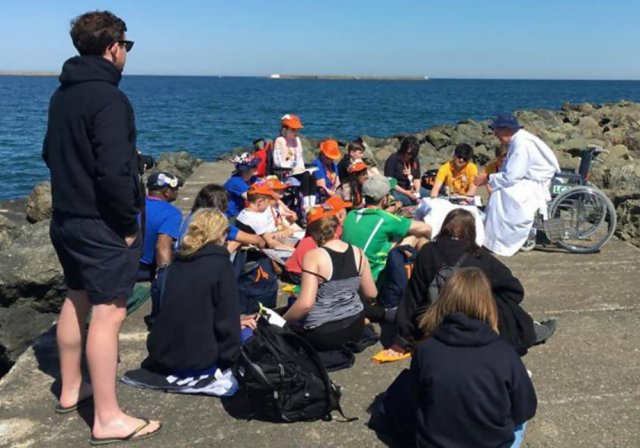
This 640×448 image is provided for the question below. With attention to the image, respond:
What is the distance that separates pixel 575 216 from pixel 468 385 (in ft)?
16.6

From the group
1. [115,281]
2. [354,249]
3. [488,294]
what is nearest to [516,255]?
[354,249]

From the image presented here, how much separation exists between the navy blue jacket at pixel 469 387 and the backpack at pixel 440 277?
1.04 m

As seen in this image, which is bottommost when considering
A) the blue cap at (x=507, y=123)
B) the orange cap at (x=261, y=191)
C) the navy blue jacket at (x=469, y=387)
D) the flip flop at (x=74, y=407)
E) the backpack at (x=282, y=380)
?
the flip flop at (x=74, y=407)

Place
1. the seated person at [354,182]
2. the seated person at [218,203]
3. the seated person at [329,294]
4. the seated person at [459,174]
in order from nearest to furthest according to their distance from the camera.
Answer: the seated person at [329,294] < the seated person at [218,203] < the seated person at [354,182] < the seated person at [459,174]

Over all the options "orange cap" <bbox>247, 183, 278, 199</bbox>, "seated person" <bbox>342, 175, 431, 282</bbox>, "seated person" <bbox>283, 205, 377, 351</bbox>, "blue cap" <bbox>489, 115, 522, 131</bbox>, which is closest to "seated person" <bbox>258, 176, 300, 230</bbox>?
"orange cap" <bbox>247, 183, 278, 199</bbox>

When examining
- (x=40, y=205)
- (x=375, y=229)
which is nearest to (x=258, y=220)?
(x=375, y=229)

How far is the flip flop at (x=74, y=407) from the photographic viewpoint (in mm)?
3697

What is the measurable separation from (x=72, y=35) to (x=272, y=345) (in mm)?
1988

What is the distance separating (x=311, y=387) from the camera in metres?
3.59

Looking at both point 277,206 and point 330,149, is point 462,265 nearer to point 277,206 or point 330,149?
point 277,206

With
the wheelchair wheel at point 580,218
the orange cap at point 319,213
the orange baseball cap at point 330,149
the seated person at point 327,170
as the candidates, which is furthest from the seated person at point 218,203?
the wheelchair wheel at point 580,218

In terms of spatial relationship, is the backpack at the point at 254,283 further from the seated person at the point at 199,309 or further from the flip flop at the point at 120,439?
the flip flop at the point at 120,439

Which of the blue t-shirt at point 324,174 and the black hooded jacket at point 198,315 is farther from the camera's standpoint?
the blue t-shirt at point 324,174

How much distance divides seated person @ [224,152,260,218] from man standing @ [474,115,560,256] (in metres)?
2.90
